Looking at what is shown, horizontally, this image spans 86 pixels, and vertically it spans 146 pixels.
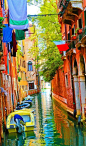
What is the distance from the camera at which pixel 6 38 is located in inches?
570

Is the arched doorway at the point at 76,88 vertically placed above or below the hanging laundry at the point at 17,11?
below

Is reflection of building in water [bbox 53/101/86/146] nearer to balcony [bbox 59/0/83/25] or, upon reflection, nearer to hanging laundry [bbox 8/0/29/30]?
hanging laundry [bbox 8/0/29/30]

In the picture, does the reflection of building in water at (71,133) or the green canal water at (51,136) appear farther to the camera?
the green canal water at (51,136)

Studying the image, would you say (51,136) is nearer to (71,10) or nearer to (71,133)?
(71,133)

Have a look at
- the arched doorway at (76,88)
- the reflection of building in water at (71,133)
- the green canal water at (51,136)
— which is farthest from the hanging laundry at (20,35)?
the reflection of building in water at (71,133)

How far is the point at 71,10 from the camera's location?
1617 cm

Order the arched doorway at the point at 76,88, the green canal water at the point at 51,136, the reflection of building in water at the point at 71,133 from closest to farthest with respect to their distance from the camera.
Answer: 1. the reflection of building in water at the point at 71,133
2. the green canal water at the point at 51,136
3. the arched doorway at the point at 76,88

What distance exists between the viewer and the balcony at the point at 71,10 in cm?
1524

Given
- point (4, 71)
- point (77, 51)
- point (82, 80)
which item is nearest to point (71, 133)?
point (82, 80)

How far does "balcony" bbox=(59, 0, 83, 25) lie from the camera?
1524cm

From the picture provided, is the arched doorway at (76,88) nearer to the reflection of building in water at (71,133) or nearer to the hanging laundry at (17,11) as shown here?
the reflection of building in water at (71,133)

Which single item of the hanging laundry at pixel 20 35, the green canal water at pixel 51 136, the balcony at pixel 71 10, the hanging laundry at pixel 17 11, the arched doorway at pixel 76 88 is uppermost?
the balcony at pixel 71 10

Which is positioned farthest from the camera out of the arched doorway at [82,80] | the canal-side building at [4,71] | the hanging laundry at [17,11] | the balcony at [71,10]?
the arched doorway at [82,80]

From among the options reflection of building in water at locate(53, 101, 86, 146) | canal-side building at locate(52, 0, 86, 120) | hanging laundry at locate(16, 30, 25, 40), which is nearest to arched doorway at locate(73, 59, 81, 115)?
canal-side building at locate(52, 0, 86, 120)
